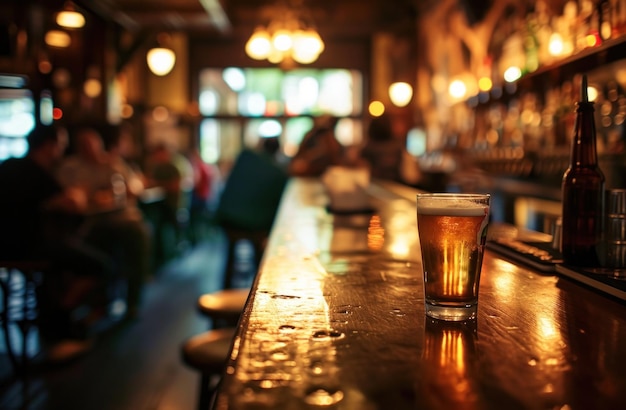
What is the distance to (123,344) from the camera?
13.5ft

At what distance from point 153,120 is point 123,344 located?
23.0 ft

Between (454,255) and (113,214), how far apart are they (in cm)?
445

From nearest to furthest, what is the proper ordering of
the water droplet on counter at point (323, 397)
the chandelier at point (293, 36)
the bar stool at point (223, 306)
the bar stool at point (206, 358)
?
the water droplet on counter at point (323, 397)
the bar stool at point (206, 358)
the bar stool at point (223, 306)
the chandelier at point (293, 36)

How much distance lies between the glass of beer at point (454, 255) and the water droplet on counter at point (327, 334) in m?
0.15

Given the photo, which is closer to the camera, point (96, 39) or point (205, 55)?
point (96, 39)

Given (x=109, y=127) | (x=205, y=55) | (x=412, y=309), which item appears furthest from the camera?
(x=205, y=55)

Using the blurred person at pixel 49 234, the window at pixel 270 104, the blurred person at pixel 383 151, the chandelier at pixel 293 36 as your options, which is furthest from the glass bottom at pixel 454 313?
the window at pixel 270 104

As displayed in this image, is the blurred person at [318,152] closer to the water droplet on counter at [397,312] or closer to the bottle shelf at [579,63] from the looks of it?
the bottle shelf at [579,63]

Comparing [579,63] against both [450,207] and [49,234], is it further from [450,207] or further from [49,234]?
[49,234]

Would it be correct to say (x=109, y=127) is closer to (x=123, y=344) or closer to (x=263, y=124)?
(x=123, y=344)

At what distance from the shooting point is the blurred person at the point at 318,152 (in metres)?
5.45

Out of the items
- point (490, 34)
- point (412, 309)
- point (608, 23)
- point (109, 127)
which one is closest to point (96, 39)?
point (109, 127)

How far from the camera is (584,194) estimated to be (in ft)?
3.67

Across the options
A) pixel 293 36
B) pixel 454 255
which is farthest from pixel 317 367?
pixel 293 36
